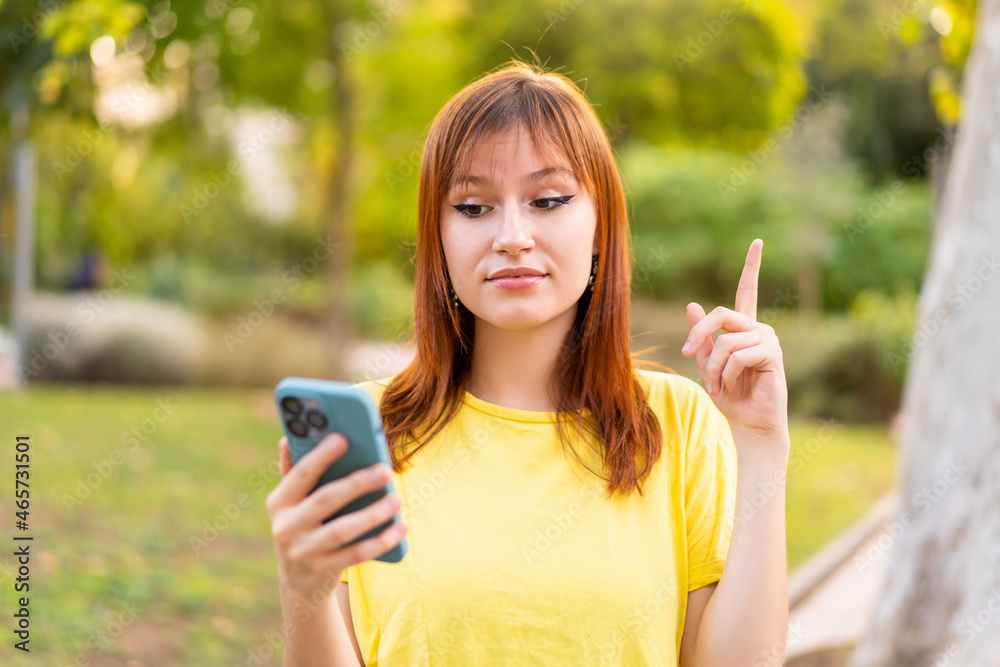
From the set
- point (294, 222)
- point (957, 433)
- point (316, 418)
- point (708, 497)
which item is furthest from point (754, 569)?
point (294, 222)

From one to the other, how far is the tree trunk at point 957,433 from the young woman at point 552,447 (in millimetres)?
1956

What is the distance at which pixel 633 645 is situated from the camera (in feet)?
5.07

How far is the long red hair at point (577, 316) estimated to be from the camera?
168 cm

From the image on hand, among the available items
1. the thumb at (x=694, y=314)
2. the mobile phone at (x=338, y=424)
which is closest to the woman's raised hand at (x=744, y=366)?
the thumb at (x=694, y=314)

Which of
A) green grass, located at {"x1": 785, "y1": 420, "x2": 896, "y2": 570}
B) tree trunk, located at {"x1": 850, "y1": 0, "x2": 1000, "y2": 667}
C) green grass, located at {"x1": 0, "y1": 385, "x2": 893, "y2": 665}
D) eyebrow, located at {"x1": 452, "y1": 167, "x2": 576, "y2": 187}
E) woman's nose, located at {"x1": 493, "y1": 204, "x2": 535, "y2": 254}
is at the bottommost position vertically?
green grass, located at {"x1": 785, "y1": 420, "x2": 896, "y2": 570}

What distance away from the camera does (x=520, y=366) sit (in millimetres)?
1810

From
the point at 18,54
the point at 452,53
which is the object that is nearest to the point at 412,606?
the point at 18,54

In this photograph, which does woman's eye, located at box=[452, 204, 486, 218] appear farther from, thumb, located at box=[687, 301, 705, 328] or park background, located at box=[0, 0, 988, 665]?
park background, located at box=[0, 0, 988, 665]

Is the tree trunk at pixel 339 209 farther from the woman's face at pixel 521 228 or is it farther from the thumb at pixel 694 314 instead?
the thumb at pixel 694 314

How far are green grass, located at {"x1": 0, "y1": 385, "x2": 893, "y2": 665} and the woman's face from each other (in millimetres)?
3438

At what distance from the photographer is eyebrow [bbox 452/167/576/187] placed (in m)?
1.65

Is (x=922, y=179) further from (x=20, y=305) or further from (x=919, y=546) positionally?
(x=20, y=305)

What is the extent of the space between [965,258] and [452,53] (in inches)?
305

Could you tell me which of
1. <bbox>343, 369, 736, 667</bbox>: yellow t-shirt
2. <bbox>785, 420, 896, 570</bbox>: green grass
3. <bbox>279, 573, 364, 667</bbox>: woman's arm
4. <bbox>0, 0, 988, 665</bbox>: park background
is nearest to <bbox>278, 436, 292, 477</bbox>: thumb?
<bbox>279, 573, 364, 667</bbox>: woman's arm
